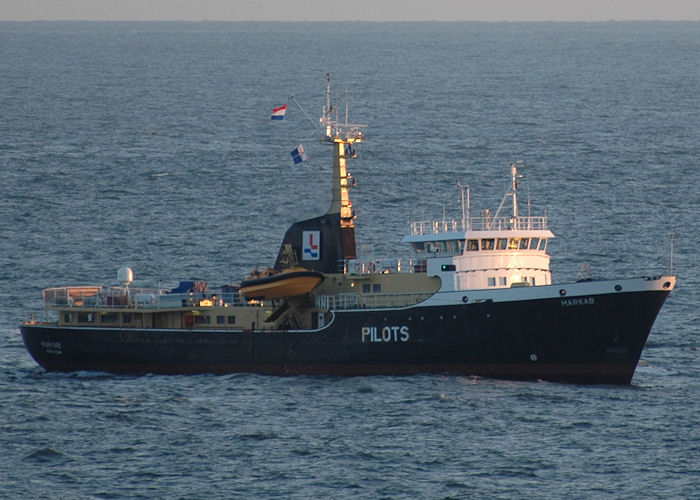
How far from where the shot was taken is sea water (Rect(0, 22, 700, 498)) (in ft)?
200

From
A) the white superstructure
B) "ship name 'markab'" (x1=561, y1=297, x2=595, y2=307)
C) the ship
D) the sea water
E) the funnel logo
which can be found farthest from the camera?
the funnel logo

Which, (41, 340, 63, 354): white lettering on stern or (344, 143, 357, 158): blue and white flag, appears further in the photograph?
(41, 340, 63, 354): white lettering on stern

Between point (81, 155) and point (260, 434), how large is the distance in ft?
306

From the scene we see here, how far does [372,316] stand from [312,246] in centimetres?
537

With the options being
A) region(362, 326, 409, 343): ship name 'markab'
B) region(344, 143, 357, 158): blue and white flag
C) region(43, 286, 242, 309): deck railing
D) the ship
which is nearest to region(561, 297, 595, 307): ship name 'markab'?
the ship

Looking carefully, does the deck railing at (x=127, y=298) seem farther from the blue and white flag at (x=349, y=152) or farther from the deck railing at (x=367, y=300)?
the blue and white flag at (x=349, y=152)

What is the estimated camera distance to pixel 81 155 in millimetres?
155125

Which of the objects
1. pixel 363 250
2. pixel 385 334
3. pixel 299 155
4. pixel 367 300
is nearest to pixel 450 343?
pixel 385 334

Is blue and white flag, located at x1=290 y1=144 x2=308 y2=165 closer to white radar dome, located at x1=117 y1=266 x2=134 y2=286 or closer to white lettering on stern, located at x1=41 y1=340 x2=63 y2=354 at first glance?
white radar dome, located at x1=117 y1=266 x2=134 y2=286

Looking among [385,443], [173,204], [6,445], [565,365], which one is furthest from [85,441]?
[173,204]

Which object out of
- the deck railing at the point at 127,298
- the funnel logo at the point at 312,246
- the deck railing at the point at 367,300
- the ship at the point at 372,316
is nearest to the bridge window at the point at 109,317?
the ship at the point at 372,316

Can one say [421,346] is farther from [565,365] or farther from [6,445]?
[6,445]

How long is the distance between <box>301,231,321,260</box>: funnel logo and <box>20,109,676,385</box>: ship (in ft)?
0.15

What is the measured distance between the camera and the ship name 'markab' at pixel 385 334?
7531cm
